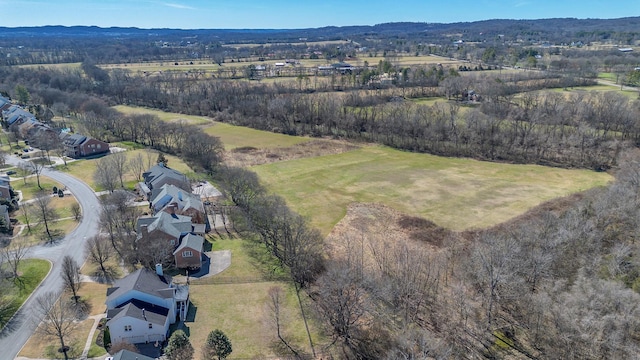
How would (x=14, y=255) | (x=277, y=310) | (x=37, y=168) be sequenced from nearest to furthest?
(x=277, y=310) → (x=14, y=255) → (x=37, y=168)

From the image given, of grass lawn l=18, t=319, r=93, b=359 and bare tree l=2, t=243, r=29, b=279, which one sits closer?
grass lawn l=18, t=319, r=93, b=359

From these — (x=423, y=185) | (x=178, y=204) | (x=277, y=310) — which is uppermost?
(x=178, y=204)

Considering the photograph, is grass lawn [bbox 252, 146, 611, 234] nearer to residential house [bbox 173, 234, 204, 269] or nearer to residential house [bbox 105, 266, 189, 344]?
residential house [bbox 173, 234, 204, 269]

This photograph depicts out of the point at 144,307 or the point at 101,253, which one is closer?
the point at 144,307

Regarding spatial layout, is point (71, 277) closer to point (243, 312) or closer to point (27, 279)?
point (27, 279)

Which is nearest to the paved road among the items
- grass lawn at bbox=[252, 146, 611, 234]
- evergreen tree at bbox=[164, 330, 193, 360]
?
evergreen tree at bbox=[164, 330, 193, 360]

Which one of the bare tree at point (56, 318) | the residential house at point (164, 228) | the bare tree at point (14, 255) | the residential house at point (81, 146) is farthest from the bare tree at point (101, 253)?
the residential house at point (81, 146)

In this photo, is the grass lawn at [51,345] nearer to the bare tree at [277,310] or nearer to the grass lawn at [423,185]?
the bare tree at [277,310]

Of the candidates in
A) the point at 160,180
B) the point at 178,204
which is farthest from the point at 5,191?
the point at 178,204
